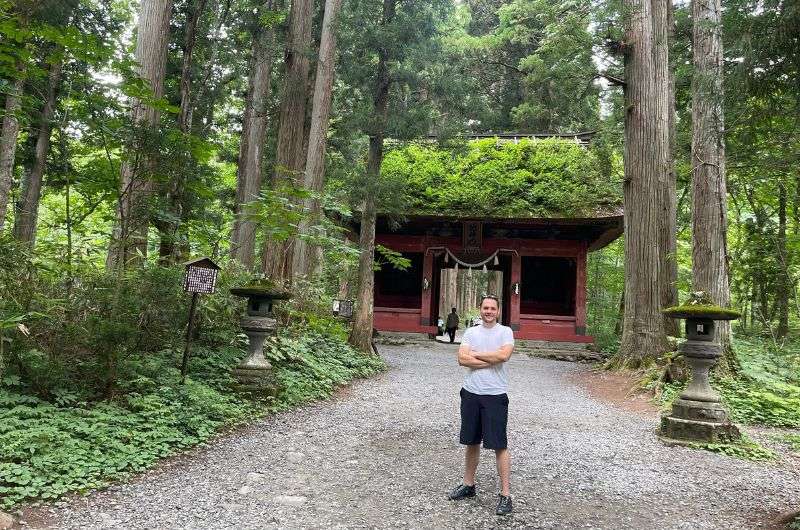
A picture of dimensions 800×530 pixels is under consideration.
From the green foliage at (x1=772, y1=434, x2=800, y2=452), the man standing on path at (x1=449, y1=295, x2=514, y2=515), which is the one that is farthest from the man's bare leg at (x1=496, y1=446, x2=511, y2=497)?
the green foliage at (x1=772, y1=434, x2=800, y2=452)

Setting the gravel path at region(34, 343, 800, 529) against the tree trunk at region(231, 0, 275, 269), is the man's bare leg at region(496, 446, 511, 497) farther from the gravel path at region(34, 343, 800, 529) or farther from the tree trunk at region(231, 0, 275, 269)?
the tree trunk at region(231, 0, 275, 269)

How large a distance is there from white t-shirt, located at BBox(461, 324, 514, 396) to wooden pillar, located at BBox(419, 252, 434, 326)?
12.1 meters

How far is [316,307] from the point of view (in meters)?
9.13

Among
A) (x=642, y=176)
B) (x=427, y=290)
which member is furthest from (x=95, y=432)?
(x=427, y=290)

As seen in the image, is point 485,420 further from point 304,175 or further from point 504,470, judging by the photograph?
point 304,175

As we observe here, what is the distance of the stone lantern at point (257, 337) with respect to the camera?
574 centimetres

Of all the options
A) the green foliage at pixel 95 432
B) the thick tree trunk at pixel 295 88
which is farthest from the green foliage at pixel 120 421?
the thick tree trunk at pixel 295 88

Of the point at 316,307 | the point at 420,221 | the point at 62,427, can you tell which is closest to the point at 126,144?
the point at 62,427

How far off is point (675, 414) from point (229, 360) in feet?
16.7

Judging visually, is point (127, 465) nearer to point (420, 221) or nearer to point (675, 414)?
point (675, 414)

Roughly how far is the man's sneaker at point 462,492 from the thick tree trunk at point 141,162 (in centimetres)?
371

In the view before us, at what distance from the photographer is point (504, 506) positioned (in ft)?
10.6

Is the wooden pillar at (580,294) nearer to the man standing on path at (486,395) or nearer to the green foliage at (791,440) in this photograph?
the green foliage at (791,440)

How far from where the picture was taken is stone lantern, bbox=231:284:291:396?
226 inches
